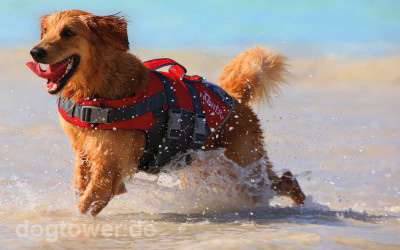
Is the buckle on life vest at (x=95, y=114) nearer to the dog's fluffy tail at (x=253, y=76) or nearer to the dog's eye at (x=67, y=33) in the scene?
the dog's eye at (x=67, y=33)

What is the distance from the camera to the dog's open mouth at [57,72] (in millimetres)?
4551

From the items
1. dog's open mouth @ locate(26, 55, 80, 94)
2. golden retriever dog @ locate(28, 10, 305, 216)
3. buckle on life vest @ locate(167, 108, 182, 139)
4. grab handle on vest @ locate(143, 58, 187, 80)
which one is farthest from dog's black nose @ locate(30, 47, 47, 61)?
grab handle on vest @ locate(143, 58, 187, 80)

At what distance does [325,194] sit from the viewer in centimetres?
714

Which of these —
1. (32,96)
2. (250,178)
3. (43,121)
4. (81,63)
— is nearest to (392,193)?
(250,178)

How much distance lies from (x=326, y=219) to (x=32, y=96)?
31.8ft

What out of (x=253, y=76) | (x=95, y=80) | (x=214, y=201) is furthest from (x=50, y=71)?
(x=253, y=76)

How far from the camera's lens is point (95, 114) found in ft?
15.6

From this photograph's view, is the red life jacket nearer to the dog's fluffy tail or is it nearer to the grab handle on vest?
the grab handle on vest

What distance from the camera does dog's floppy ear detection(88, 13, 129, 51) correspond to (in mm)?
4730

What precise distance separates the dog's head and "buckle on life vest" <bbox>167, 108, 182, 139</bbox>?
63 cm

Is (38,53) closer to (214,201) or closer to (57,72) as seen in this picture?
(57,72)

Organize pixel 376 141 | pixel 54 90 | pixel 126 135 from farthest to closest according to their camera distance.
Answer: pixel 376 141, pixel 126 135, pixel 54 90

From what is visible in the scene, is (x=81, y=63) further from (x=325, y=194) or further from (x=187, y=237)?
(x=325, y=194)

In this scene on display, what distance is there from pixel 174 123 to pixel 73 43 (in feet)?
3.37
